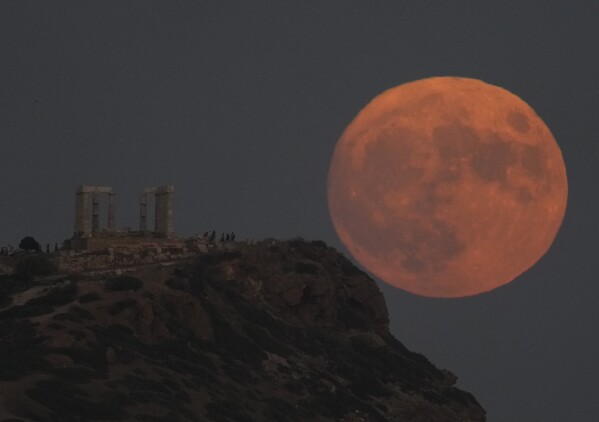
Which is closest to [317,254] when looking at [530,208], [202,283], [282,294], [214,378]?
[282,294]

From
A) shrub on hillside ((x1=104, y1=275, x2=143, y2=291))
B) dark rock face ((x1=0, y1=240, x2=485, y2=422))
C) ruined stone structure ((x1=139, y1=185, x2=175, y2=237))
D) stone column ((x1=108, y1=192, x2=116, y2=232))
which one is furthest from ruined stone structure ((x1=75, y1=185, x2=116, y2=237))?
shrub on hillside ((x1=104, y1=275, x2=143, y2=291))

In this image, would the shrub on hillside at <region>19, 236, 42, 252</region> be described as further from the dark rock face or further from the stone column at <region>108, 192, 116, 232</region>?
the dark rock face

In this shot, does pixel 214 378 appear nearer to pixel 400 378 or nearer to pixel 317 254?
pixel 400 378

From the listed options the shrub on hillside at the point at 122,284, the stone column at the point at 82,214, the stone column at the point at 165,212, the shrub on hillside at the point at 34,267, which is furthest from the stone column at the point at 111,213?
the shrub on hillside at the point at 122,284

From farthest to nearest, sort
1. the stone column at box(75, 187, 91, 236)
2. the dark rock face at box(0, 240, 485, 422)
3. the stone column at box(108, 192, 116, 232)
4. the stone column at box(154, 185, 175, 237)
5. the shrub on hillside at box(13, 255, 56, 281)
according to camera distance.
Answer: the stone column at box(108, 192, 116, 232) < the stone column at box(154, 185, 175, 237) < the stone column at box(75, 187, 91, 236) < the shrub on hillside at box(13, 255, 56, 281) < the dark rock face at box(0, 240, 485, 422)

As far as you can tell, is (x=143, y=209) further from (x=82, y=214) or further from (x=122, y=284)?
(x=122, y=284)

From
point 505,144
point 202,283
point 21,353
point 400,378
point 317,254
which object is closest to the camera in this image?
point 21,353

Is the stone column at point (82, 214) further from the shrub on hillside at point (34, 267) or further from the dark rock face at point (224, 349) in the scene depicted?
the shrub on hillside at point (34, 267)
